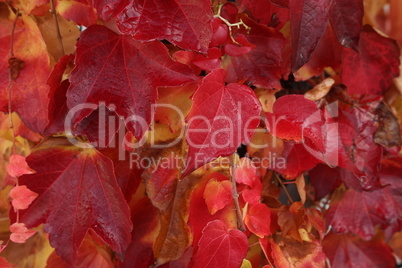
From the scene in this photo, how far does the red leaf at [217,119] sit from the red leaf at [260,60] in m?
0.07

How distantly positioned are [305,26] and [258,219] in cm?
26

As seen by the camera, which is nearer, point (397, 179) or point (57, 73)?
point (57, 73)

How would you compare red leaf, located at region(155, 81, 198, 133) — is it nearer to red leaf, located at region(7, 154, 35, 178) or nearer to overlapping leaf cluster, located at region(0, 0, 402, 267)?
overlapping leaf cluster, located at region(0, 0, 402, 267)

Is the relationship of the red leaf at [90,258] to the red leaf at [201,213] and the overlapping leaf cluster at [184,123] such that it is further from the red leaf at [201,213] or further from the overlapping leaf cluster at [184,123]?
the red leaf at [201,213]

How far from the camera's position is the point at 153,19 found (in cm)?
41

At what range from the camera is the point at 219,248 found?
1.54ft

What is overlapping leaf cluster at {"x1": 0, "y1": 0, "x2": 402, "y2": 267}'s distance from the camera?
Result: 422 millimetres

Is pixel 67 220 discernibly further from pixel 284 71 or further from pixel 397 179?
pixel 397 179

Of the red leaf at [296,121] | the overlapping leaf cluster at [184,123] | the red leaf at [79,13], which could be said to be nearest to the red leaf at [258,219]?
the overlapping leaf cluster at [184,123]

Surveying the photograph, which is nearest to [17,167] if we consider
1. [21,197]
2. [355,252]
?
[21,197]

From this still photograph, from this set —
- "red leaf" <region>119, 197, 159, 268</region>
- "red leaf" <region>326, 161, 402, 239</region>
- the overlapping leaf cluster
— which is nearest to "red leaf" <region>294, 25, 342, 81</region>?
the overlapping leaf cluster

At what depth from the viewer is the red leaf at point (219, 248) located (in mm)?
Result: 464

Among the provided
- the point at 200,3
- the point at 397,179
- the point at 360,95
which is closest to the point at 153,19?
Result: the point at 200,3

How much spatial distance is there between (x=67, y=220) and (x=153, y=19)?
0.28 meters
